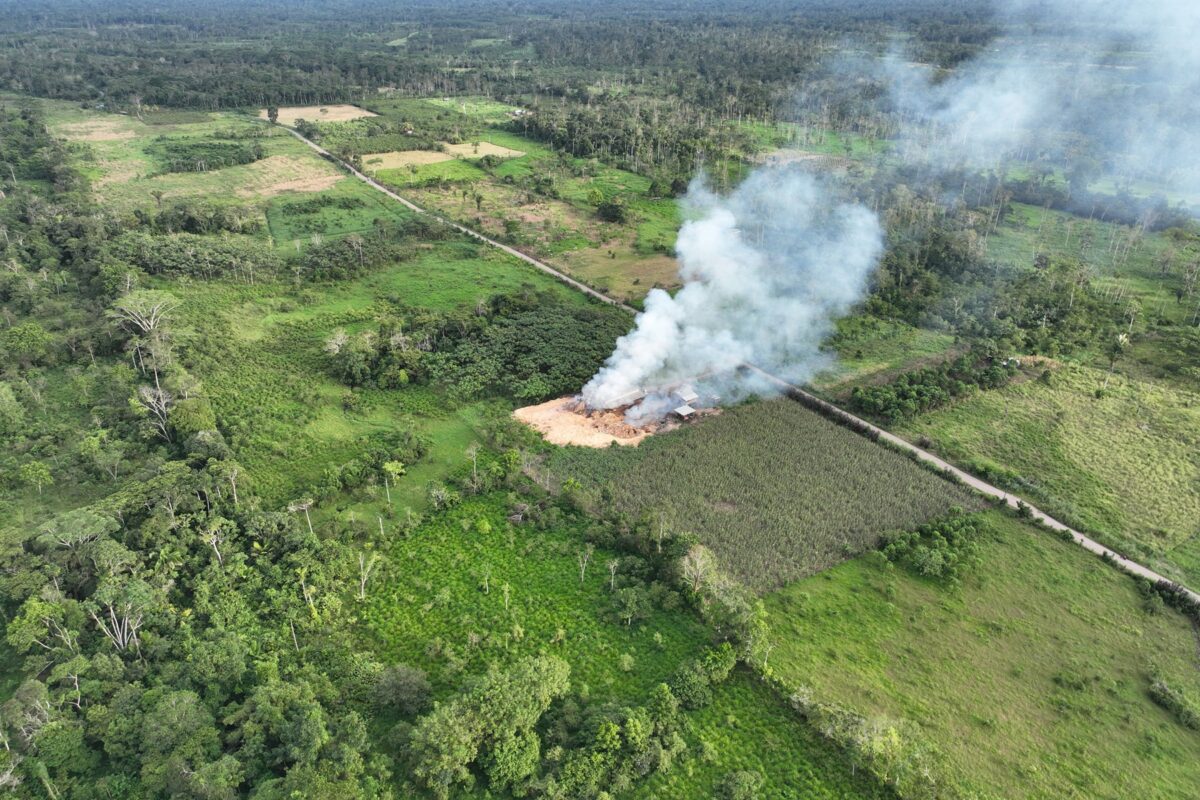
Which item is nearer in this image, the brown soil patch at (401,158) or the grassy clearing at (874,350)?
the grassy clearing at (874,350)

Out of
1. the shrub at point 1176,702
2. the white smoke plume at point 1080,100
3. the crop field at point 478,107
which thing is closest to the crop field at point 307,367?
the shrub at point 1176,702

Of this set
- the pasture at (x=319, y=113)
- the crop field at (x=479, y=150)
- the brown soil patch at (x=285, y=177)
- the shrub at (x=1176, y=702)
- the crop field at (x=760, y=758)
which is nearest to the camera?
the crop field at (x=760, y=758)

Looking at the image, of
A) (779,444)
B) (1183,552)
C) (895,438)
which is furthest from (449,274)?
(1183,552)

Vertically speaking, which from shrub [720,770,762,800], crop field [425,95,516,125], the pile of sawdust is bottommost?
the pile of sawdust

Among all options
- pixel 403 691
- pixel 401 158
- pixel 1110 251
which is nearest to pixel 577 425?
pixel 403 691

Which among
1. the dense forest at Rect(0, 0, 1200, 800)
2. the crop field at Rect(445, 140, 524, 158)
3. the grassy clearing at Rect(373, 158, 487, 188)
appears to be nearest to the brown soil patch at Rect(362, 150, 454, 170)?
the grassy clearing at Rect(373, 158, 487, 188)

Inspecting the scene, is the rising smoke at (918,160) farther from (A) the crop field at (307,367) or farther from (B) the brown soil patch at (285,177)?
(B) the brown soil patch at (285,177)

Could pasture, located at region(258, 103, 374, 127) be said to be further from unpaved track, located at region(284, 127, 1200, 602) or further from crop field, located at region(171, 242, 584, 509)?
unpaved track, located at region(284, 127, 1200, 602)
